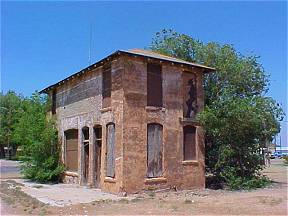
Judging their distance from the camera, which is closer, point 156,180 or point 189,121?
point 156,180

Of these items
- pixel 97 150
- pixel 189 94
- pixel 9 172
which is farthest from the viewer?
pixel 9 172

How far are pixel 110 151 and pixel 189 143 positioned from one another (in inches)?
156

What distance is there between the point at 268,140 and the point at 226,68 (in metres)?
4.79

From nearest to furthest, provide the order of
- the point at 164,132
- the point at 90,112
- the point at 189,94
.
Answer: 1. the point at 164,132
2. the point at 189,94
3. the point at 90,112

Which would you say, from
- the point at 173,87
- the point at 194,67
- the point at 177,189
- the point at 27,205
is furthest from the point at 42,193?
the point at 194,67

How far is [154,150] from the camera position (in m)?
18.1

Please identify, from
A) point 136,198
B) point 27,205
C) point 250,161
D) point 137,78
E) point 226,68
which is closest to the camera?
point 27,205

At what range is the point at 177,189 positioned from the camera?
18594 mm

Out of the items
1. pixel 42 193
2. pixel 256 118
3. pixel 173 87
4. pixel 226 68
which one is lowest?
pixel 42 193

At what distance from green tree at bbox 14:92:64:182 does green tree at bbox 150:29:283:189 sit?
8973 millimetres

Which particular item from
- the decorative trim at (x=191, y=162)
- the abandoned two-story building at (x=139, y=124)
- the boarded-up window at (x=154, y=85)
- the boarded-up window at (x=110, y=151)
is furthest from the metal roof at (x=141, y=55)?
the decorative trim at (x=191, y=162)

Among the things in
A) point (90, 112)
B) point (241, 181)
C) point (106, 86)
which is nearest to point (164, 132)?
point (106, 86)

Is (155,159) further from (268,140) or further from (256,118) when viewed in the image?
(268,140)

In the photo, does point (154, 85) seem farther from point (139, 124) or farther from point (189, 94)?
point (189, 94)
